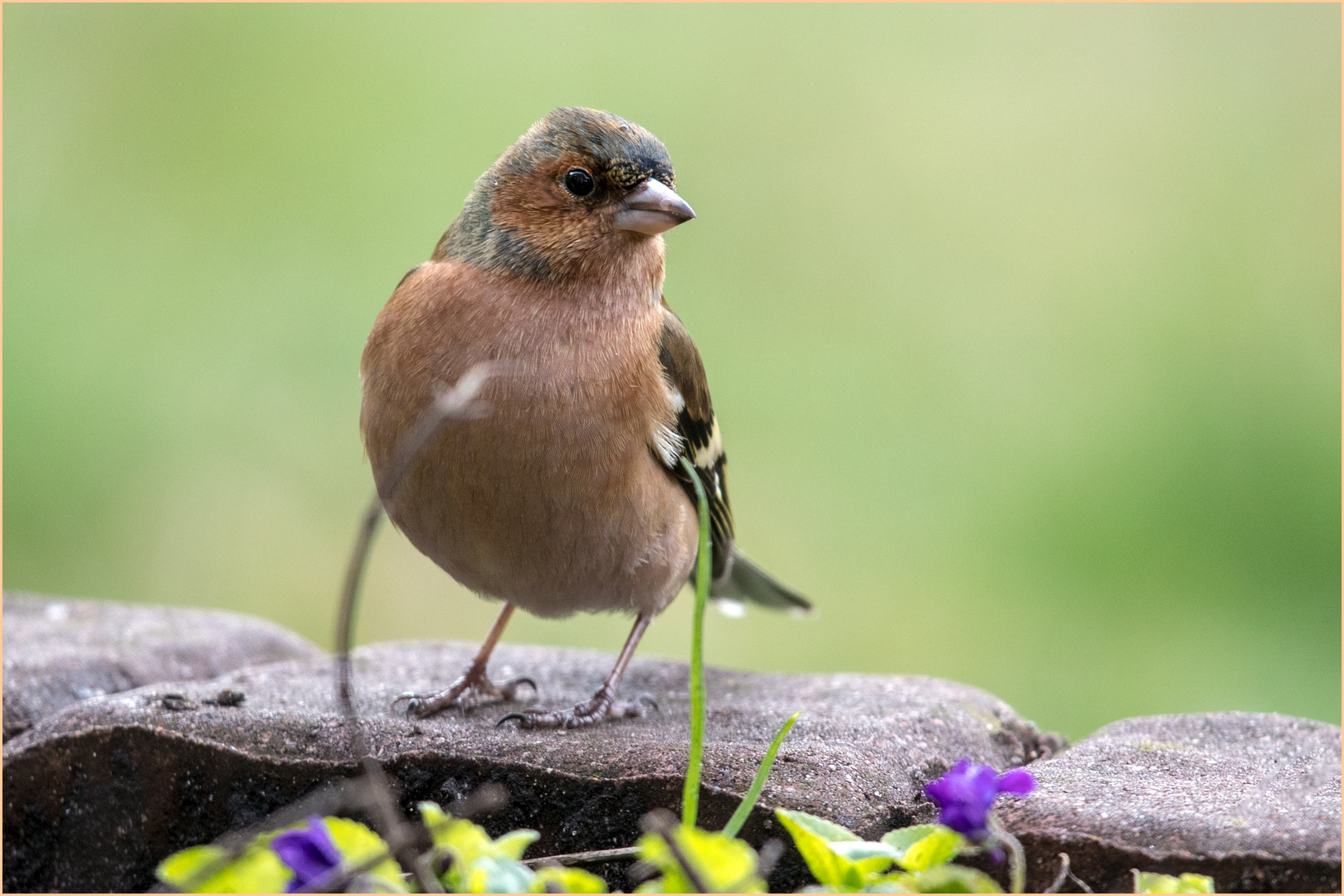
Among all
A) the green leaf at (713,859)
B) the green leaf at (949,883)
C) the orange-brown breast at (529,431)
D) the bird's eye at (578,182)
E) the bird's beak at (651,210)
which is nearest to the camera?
the green leaf at (713,859)

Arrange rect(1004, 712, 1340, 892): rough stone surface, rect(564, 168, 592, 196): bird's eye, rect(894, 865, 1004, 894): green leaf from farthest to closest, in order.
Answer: rect(564, 168, 592, 196): bird's eye → rect(1004, 712, 1340, 892): rough stone surface → rect(894, 865, 1004, 894): green leaf

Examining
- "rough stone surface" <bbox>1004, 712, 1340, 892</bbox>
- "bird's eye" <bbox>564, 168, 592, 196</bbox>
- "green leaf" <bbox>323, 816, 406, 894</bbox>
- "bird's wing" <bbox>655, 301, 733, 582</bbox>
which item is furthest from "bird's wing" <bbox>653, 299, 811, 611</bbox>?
"green leaf" <bbox>323, 816, 406, 894</bbox>

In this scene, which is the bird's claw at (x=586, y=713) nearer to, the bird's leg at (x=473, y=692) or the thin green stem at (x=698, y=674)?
the bird's leg at (x=473, y=692)

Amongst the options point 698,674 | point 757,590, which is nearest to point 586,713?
point 757,590

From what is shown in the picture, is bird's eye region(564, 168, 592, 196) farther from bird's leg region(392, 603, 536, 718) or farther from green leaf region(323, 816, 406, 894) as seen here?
green leaf region(323, 816, 406, 894)

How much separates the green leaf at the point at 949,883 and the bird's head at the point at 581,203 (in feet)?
6.06

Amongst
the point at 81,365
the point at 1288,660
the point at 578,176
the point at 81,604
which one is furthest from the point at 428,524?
the point at 81,365

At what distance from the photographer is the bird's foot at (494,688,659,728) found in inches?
138

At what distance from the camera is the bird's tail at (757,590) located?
16.0ft

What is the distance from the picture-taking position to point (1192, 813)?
2443mm

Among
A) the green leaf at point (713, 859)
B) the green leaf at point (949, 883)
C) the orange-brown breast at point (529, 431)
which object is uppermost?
the orange-brown breast at point (529, 431)

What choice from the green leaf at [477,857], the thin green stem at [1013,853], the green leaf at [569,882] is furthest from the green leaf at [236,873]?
the thin green stem at [1013,853]

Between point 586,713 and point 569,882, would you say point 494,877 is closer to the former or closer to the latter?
point 569,882

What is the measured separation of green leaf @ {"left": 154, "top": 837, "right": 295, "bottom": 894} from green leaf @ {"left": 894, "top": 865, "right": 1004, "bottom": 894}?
884 mm
